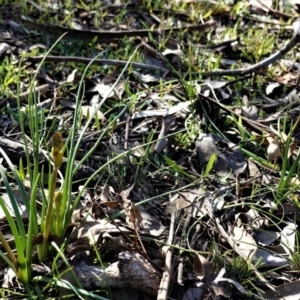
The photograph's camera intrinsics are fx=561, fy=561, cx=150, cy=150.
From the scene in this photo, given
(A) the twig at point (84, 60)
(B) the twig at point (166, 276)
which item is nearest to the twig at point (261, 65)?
(A) the twig at point (84, 60)

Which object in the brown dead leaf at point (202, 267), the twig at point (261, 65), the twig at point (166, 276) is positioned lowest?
the brown dead leaf at point (202, 267)

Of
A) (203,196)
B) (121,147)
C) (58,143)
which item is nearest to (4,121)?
(121,147)

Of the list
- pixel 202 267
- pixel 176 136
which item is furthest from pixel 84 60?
pixel 202 267

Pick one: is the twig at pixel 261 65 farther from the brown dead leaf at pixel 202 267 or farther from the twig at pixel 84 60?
the brown dead leaf at pixel 202 267

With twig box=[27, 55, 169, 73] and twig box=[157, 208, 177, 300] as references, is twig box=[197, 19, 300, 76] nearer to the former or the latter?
twig box=[27, 55, 169, 73]

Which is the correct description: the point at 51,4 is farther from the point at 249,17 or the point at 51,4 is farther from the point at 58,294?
the point at 58,294

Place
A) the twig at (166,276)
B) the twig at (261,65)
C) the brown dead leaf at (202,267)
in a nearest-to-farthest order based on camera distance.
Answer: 1. the twig at (166,276)
2. the brown dead leaf at (202,267)
3. the twig at (261,65)

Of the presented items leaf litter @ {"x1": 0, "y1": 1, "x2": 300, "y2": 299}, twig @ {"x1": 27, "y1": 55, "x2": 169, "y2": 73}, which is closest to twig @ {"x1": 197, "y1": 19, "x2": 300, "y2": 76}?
leaf litter @ {"x1": 0, "y1": 1, "x2": 300, "y2": 299}

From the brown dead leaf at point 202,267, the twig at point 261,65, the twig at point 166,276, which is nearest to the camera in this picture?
the twig at point 166,276

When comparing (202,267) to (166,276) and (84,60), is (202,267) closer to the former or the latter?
(166,276)
